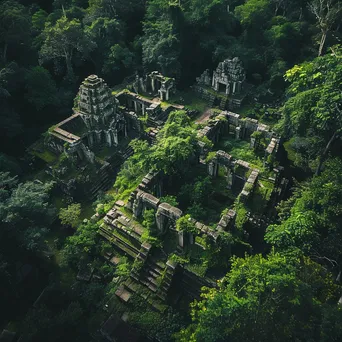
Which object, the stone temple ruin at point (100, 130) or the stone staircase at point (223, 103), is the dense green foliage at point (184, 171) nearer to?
the stone temple ruin at point (100, 130)

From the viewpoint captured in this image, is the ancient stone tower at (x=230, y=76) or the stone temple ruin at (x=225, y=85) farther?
the stone temple ruin at (x=225, y=85)

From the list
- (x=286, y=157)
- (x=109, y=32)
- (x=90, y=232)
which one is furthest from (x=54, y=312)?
(x=109, y=32)

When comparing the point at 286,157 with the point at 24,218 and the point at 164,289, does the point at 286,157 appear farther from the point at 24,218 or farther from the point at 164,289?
the point at 24,218

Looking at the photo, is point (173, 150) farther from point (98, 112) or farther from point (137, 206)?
point (98, 112)

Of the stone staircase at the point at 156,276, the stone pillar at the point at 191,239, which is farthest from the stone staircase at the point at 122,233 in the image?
the stone pillar at the point at 191,239

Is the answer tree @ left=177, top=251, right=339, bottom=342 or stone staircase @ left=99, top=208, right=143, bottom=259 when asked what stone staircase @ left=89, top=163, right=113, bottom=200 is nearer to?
stone staircase @ left=99, top=208, right=143, bottom=259

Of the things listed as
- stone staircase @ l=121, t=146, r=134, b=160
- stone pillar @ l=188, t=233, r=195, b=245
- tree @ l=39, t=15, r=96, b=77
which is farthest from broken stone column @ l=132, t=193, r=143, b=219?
tree @ l=39, t=15, r=96, b=77

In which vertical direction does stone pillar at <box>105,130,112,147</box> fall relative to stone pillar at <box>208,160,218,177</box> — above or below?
below
